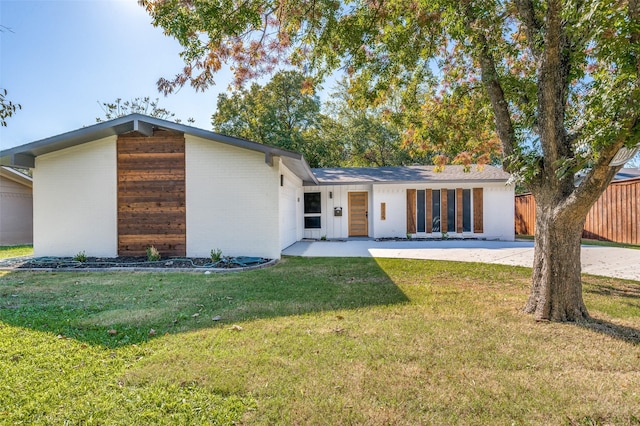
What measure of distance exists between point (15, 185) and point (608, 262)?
22233mm

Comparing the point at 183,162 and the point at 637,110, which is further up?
the point at 183,162

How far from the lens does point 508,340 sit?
337 cm

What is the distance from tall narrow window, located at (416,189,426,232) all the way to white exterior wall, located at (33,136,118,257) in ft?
37.2

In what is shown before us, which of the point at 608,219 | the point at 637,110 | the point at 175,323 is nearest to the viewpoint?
the point at 637,110

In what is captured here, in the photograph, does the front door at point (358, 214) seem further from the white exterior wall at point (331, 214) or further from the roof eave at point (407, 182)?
the roof eave at point (407, 182)

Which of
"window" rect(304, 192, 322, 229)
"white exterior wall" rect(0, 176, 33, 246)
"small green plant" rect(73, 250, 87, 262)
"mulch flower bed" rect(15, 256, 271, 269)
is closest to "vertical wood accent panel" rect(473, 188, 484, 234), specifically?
"window" rect(304, 192, 322, 229)

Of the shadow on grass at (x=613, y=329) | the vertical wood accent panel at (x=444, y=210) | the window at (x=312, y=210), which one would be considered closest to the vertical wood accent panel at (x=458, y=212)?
the vertical wood accent panel at (x=444, y=210)

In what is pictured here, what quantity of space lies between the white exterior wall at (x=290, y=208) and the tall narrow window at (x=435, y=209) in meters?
5.78

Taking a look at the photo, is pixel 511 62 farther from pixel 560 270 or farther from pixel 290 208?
pixel 290 208

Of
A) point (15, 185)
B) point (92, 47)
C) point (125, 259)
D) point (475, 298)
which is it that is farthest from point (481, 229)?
point (15, 185)

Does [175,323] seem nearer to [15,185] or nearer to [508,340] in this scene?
[508,340]

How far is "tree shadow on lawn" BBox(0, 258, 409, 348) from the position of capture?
386 centimetres

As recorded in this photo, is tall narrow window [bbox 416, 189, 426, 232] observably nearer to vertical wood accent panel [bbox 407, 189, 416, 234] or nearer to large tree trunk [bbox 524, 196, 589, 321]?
vertical wood accent panel [bbox 407, 189, 416, 234]

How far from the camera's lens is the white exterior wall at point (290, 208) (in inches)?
406
